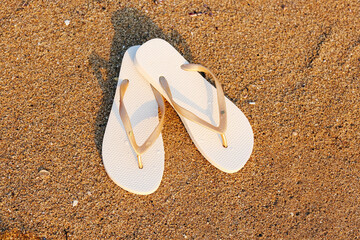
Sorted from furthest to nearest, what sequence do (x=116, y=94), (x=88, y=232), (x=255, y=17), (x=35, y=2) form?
(x=255, y=17) < (x=35, y=2) < (x=116, y=94) < (x=88, y=232)

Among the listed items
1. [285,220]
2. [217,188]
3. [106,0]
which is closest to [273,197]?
[285,220]

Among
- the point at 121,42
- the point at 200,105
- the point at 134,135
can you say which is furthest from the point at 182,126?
the point at 121,42

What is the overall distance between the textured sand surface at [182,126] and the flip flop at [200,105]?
92 millimetres

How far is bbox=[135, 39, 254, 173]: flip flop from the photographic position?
4.80ft

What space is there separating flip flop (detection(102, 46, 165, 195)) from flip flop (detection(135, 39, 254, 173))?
0.19 ft

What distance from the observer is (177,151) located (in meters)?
1.55

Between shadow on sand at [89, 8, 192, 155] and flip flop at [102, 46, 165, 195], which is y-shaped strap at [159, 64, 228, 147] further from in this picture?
shadow on sand at [89, 8, 192, 155]

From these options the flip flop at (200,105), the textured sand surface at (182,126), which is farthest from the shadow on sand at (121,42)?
the flip flop at (200,105)

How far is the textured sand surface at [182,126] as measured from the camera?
1.44 meters

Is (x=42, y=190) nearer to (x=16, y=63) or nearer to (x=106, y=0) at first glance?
(x=16, y=63)

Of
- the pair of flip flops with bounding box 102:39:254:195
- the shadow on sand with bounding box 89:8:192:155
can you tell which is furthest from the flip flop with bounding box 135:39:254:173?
the shadow on sand with bounding box 89:8:192:155

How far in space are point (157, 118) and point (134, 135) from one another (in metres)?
0.13

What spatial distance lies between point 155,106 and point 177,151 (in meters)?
0.23

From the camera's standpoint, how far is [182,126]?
159 cm
